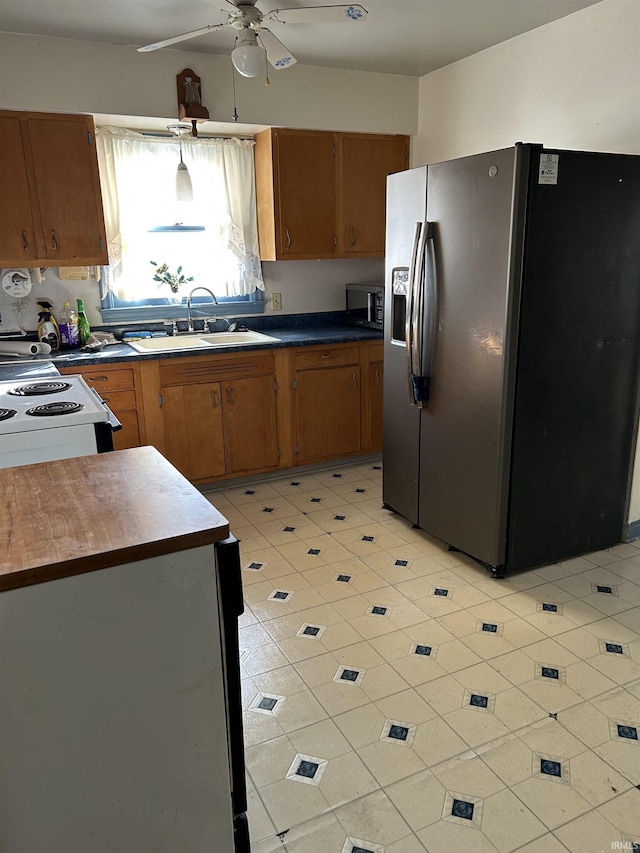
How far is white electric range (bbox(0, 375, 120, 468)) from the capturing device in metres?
2.15

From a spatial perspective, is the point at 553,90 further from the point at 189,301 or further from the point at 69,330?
the point at 69,330

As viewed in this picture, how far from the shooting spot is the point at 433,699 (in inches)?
81.4

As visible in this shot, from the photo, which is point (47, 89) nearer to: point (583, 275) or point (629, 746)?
point (583, 275)

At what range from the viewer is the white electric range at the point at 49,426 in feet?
7.04

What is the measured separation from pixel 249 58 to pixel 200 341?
1.88 m

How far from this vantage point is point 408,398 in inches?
123

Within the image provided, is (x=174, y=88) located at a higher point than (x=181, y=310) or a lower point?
higher

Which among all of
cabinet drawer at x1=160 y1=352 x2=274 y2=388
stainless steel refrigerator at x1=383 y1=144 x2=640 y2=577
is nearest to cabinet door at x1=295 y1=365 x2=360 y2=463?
cabinet drawer at x1=160 y1=352 x2=274 y2=388

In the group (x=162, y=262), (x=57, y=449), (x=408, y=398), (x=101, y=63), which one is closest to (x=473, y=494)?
(x=408, y=398)

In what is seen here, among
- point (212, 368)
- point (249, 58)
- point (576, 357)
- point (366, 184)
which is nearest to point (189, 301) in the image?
point (212, 368)

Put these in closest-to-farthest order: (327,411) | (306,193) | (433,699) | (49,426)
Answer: (433,699)
(49,426)
(306,193)
(327,411)

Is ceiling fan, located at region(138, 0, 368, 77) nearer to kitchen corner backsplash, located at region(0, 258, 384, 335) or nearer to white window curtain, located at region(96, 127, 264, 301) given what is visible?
white window curtain, located at region(96, 127, 264, 301)

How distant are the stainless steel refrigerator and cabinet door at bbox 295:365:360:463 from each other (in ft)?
3.16

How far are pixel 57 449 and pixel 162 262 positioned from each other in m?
2.13
